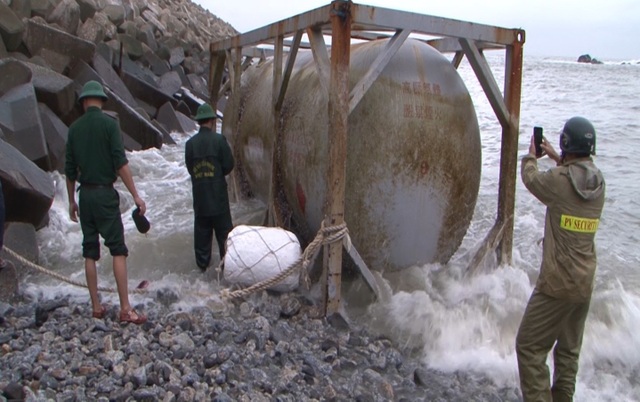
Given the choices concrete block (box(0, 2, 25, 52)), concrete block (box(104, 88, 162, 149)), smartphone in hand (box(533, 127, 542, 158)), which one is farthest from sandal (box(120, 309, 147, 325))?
concrete block (box(0, 2, 25, 52))

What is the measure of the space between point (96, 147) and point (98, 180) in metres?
0.26

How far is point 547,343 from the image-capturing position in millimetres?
4156

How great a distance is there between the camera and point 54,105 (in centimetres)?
1064

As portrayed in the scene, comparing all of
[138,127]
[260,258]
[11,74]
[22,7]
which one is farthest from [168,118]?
[260,258]

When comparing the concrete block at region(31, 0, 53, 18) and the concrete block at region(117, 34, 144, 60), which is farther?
the concrete block at region(117, 34, 144, 60)

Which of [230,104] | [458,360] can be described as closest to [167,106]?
[230,104]

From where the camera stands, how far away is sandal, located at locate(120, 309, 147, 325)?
16.2 ft

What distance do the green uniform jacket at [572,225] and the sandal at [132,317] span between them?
119 inches

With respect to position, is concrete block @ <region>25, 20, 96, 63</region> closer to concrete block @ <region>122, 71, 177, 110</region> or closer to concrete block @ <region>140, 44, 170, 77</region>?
concrete block @ <region>122, 71, 177, 110</region>

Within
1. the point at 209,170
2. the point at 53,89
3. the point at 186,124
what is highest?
the point at 53,89

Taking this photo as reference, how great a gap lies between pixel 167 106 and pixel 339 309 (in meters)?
11.3

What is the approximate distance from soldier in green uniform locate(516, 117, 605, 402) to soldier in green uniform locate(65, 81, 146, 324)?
2958 millimetres

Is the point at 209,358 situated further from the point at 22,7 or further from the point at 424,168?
the point at 22,7

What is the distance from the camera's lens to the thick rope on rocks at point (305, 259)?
534 cm
